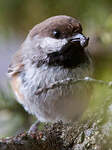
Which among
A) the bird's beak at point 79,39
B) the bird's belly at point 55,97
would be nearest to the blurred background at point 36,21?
the bird's belly at point 55,97

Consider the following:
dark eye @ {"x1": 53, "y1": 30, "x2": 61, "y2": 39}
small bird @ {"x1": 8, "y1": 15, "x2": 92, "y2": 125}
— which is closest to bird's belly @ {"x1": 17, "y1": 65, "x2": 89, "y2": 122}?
small bird @ {"x1": 8, "y1": 15, "x2": 92, "y2": 125}

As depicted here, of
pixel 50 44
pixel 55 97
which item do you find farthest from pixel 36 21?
pixel 55 97

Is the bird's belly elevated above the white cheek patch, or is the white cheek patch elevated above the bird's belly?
the white cheek patch

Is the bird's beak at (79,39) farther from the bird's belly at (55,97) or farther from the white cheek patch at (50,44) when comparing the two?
the bird's belly at (55,97)

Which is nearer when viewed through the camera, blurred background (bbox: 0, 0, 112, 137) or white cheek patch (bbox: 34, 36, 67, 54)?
white cheek patch (bbox: 34, 36, 67, 54)

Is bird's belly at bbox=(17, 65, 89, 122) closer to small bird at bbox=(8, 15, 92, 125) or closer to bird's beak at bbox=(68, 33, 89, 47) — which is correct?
small bird at bbox=(8, 15, 92, 125)

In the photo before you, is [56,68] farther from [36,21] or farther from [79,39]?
[36,21]
